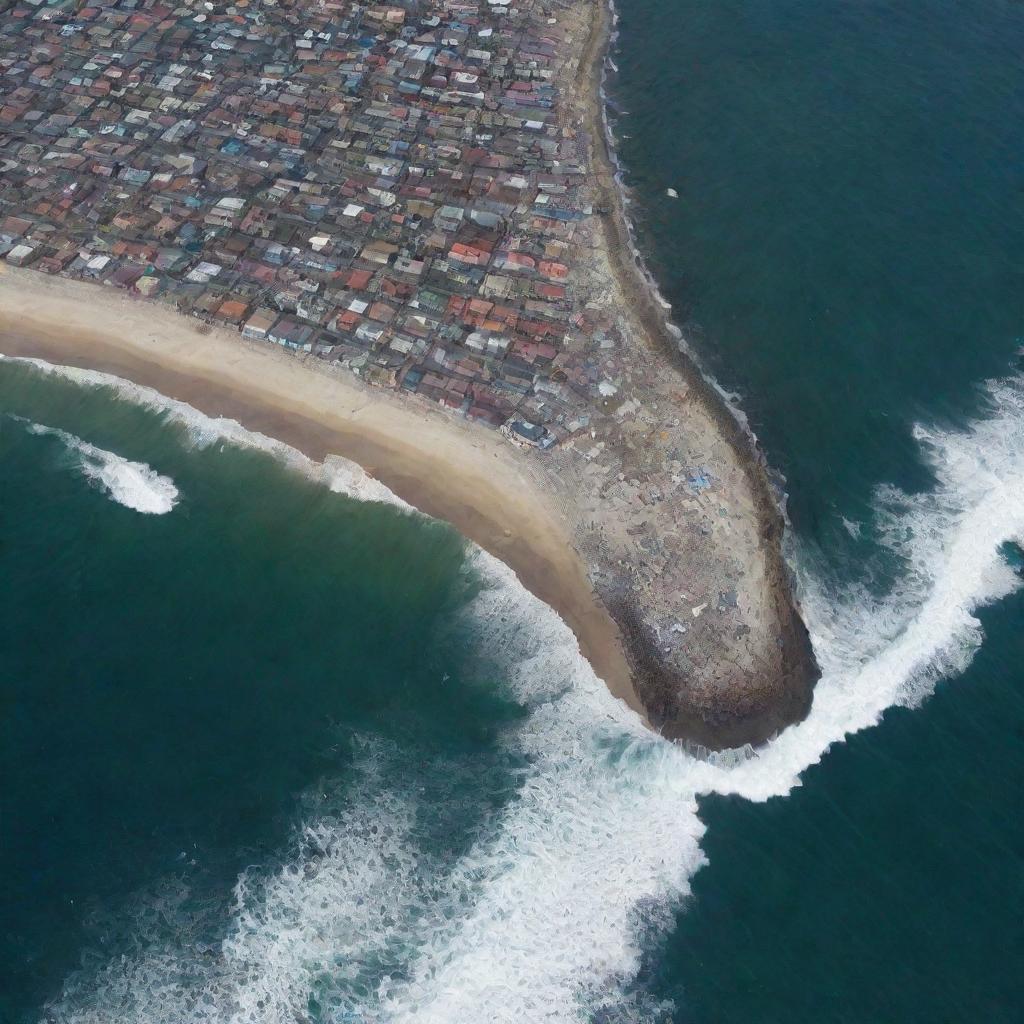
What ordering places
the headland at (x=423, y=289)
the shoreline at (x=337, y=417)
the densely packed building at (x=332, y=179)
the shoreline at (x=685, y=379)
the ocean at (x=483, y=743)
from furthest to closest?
the densely packed building at (x=332, y=179)
the shoreline at (x=337, y=417)
the headland at (x=423, y=289)
the shoreline at (x=685, y=379)
the ocean at (x=483, y=743)

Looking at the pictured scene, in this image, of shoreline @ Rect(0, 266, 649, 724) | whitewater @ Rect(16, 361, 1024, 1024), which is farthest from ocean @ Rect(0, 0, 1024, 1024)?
shoreline @ Rect(0, 266, 649, 724)

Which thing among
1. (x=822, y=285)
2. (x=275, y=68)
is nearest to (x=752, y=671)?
(x=822, y=285)

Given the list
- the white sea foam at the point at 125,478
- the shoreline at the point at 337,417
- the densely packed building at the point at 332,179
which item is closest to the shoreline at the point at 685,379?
the densely packed building at the point at 332,179

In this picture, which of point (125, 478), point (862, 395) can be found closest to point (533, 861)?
point (125, 478)

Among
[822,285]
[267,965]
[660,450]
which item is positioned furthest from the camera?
[822,285]

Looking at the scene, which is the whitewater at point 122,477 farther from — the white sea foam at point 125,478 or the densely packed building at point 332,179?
the densely packed building at point 332,179

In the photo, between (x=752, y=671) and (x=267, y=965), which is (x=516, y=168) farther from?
(x=267, y=965)

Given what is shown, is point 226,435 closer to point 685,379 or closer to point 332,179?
point 332,179

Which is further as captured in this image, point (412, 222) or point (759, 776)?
point (412, 222)

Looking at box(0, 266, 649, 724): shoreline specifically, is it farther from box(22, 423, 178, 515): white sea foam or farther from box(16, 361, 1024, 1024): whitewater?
box(22, 423, 178, 515): white sea foam
